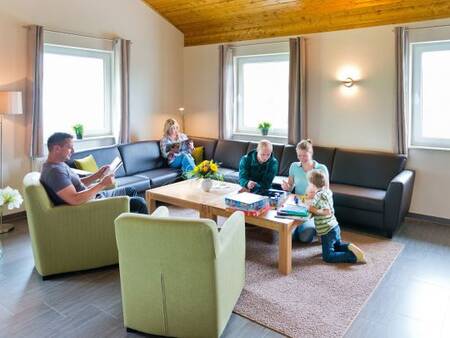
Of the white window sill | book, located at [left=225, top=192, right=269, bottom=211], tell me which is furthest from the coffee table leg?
the white window sill

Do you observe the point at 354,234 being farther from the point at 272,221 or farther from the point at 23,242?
the point at 23,242

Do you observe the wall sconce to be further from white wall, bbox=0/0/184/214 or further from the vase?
white wall, bbox=0/0/184/214

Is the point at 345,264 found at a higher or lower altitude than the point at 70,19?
lower

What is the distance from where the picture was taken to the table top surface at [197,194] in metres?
3.76

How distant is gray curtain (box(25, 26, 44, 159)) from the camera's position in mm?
4641

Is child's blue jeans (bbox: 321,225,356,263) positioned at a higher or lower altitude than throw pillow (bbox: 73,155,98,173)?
lower

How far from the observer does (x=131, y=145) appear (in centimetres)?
559

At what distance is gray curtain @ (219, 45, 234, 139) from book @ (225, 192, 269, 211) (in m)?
2.78

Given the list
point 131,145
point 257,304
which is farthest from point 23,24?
point 257,304

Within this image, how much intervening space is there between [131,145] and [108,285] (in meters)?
2.80

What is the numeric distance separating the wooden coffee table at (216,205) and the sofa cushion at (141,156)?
1.21 metres

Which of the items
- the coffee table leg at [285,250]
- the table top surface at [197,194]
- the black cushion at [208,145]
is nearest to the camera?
the coffee table leg at [285,250]

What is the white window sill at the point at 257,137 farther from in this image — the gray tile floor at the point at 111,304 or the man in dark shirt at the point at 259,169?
the gray tile floor at the point at 111,304

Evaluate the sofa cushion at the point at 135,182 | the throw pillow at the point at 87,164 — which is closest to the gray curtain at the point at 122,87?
the sofa cushion at the point at 135,182
